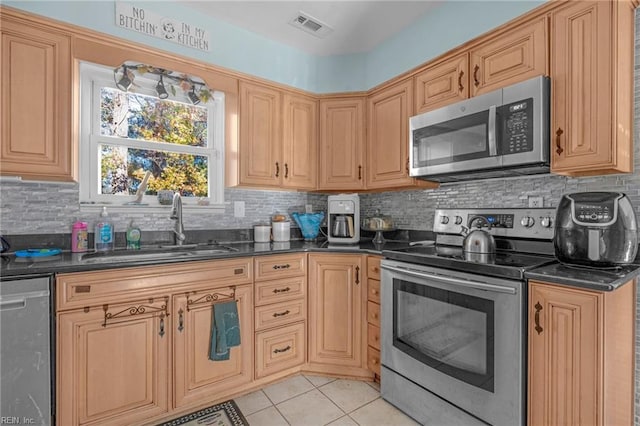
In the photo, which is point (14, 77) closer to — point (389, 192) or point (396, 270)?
point (396, 270)

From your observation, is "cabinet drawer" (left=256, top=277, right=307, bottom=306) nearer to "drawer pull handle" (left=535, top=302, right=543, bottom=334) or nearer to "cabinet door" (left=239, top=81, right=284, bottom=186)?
"cabinet door" (left=239, top=81, right=284, bottom=186)

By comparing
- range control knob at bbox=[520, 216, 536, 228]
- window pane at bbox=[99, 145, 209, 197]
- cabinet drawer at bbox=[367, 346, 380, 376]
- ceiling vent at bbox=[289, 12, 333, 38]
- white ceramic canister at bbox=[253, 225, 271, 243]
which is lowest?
cabinet drawer at bbox=[367, 346, 380, 376]

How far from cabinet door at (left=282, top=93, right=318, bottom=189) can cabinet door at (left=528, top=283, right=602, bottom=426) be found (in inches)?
74.5

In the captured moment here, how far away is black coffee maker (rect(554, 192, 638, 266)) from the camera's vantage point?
1.31 meters

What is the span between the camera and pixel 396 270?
189 cm

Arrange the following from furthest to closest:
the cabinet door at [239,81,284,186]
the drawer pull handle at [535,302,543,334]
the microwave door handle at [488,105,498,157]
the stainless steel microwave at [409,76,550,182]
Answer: the cabinet door at [239,81,284,186] < the microwave door handle at [488,105,498,157] < the stainless steel microwave at [409,76,550,182] < the drawer pull handle at [535,302,543,334]

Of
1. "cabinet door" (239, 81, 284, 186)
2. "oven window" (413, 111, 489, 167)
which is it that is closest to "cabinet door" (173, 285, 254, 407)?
"cabinet door" (239, 81, 284, 186)

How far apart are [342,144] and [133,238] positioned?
71.0 inches

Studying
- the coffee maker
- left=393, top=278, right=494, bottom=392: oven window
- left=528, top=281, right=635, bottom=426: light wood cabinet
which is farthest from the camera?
the coffee maker

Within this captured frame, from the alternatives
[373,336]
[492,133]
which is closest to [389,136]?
[492,133]

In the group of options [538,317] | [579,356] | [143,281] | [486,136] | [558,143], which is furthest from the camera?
[486,136]

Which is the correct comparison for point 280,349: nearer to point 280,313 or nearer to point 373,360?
point 280,313

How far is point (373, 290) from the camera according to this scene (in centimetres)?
215

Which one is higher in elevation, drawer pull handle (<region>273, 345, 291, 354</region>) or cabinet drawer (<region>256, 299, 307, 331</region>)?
cabinet drawer (<region>256, 299, 307, 331</region>)
